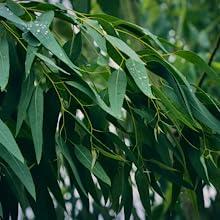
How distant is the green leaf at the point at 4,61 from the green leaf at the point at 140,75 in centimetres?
17

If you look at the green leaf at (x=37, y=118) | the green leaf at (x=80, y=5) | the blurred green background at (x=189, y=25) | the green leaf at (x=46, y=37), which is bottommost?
the blurred green background at (x=189, y=25)

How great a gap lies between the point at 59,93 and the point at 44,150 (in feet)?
0.31

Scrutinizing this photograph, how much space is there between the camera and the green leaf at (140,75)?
102 cm

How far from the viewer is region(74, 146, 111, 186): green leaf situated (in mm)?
1064

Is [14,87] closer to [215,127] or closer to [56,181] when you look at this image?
[56,181]

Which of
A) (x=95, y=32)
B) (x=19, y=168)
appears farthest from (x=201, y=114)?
(x=19, y=168)

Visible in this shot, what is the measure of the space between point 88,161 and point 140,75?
0.49 feet

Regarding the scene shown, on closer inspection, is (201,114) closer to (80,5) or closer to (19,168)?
(19,168)

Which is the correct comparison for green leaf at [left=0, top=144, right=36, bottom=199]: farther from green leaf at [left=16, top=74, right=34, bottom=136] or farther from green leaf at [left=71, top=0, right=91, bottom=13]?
green leaf at [left=71, top=0, right=91, bottom=13]

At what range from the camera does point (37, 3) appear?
1167mm

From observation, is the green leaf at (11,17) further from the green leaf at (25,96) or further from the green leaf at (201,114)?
the green leaf at (201,114)

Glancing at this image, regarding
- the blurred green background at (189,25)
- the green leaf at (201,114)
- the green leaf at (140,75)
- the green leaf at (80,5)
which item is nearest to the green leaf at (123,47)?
the green leaf at (140,75)

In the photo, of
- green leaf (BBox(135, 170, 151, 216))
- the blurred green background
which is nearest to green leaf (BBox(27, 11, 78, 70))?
green leaf (BBox(135, 170, 151, 216))

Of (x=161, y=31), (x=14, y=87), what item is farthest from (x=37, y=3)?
(x=161, y=31)
